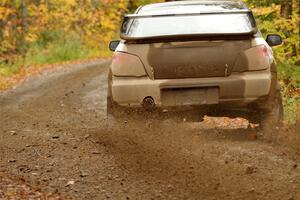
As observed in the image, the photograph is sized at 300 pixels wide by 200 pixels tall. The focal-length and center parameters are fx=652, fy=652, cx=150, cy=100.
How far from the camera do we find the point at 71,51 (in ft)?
87.8

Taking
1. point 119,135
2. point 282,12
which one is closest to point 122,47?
point 119,135

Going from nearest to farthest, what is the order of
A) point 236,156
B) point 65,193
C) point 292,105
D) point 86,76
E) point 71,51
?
1. point 65,193
2. point 236,156
3. point 292,105
4. point 86,76
5. point 71,51

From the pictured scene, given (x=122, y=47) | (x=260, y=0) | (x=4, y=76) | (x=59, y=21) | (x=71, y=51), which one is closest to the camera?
(x=122, y=47)

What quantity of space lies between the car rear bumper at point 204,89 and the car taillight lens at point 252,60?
59 mm

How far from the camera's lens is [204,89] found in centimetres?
754

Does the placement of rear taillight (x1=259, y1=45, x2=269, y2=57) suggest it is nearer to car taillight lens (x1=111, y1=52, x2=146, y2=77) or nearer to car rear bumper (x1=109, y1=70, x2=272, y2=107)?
car rear bumper (x1=109, y1=70, x2=272, y2=107)

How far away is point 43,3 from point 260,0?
20277mm

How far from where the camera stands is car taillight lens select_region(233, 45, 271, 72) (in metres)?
7.52

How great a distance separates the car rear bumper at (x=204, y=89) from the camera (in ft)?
24.6

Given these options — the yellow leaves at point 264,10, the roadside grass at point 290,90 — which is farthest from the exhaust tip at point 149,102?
the yellow leaves at point 264,10

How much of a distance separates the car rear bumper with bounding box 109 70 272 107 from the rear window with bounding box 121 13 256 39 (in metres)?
0.53

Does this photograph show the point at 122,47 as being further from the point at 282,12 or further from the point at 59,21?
the point at 59,21

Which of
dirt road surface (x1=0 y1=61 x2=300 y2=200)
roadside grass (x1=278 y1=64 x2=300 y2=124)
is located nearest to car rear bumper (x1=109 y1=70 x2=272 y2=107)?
dirt road surface (x1=0 y1=61 x2=300 y2=200)

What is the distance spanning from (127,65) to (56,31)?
843 inches
